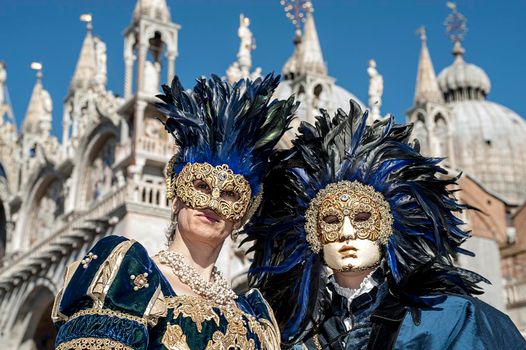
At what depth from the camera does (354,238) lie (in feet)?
12.2

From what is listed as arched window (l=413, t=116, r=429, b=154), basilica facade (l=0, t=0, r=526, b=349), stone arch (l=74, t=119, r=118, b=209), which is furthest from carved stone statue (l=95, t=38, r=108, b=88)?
arched window (l=413, t=116, r=429, b=154)

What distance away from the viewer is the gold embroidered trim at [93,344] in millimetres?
2814

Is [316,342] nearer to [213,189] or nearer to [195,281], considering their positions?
[195,281]

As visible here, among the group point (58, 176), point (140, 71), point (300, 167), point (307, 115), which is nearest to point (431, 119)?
point (307, 115)

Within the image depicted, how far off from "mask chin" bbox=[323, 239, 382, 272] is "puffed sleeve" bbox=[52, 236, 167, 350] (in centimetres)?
92

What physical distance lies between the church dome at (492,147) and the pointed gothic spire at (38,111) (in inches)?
624

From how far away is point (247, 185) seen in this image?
11.5 ft

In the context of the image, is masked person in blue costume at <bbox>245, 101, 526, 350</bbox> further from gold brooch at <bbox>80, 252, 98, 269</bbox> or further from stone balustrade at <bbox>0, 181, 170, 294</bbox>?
stone balustrade at <bbox>0, 181, 170, 294</bbox>

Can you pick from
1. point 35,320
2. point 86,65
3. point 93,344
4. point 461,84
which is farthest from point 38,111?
point 93,344

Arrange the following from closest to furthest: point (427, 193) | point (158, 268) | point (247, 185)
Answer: point (158, 268)
point (247, 185)
point (427, 193)

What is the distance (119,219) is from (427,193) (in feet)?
42.3

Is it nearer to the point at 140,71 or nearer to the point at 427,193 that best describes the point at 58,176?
the point at 140,71

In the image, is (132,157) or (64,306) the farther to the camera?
(132,157)

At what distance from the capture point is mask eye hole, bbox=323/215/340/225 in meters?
3.77
